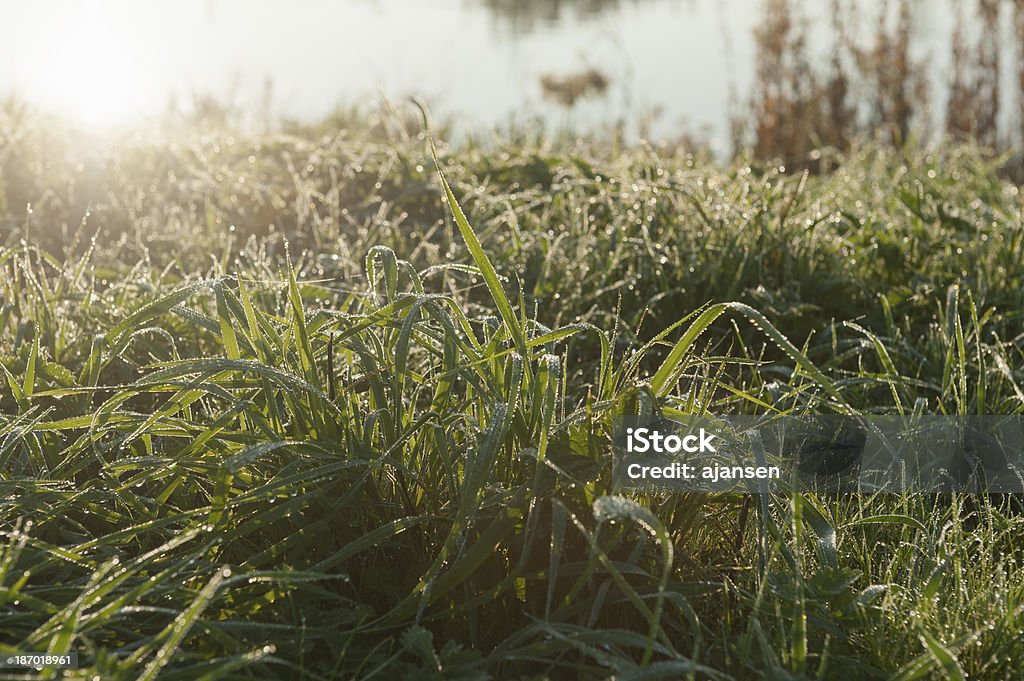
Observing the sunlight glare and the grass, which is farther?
the sunlight glare

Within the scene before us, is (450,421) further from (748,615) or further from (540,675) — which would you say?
(748,615)

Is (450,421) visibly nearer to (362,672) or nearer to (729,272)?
(362,672)

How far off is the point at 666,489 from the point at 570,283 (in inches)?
46.2

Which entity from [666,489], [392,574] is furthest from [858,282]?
[392,574]

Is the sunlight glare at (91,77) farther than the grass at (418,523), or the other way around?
the sunlight glare at (91,77)

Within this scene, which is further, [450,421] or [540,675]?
[450,421]

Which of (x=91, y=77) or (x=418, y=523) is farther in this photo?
(x=91, y=77)

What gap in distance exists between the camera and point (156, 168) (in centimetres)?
366

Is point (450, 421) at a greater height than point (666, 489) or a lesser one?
greater

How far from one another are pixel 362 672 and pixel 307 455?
34cm

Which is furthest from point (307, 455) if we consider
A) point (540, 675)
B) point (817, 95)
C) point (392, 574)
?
point (817, 95)

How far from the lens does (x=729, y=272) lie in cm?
277

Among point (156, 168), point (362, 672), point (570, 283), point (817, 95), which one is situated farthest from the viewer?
point (817, 95)

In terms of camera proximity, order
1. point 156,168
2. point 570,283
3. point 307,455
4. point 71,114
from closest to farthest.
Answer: point 307,455 < point 570,283 < point 156,168 < point 71,114
